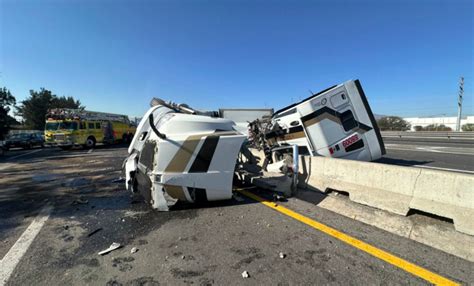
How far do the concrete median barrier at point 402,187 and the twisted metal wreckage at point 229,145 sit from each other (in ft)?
2.99

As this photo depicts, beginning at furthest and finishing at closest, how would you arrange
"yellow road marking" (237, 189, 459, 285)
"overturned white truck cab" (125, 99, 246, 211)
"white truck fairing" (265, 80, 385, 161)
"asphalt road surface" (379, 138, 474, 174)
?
1. "asphalt road surface" (379, 138, 474, 174)
2. "white truck fairing" (265, 80, 385, 161)
3. "overturned white truck cab" (125, 99, 246, 211)
4. "yellow road marking" (237, 189, 459, 285)

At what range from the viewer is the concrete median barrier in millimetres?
2709

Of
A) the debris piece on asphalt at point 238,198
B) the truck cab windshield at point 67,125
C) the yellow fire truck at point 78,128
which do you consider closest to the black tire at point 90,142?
the yellow fire truck at point 78,128

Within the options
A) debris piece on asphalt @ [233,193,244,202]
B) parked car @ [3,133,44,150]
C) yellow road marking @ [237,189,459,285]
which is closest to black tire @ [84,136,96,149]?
parked car @ [3,133,44,150]

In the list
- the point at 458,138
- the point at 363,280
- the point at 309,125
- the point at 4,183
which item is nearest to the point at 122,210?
the point at 363,280

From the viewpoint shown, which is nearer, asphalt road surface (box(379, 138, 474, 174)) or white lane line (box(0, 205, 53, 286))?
white lane line (box(0, 205, 53, 286))

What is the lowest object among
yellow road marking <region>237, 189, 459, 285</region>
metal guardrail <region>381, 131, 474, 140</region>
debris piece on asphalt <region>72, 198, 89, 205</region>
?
debris piece on asphalt <region>72, 198, 89, 205</region>

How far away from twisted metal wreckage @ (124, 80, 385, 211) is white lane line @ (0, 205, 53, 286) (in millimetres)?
1567

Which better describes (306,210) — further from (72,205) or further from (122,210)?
(72,205)

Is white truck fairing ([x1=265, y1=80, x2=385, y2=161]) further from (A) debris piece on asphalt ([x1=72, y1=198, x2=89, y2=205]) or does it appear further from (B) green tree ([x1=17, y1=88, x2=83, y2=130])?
(B) green tree ([x1=17, y1=88, x2=83, y2=130])

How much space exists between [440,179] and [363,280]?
5.99 ft

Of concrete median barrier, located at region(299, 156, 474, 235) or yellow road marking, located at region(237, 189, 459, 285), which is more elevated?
concrete median barrier, located at region(299, 156, 474, 235)

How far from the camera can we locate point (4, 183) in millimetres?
6648

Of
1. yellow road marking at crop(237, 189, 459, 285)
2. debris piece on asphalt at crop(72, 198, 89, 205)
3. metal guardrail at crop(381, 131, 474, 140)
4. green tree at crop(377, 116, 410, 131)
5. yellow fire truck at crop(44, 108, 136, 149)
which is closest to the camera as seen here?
yellow road marking at crop(237, 189, 459, 285)
